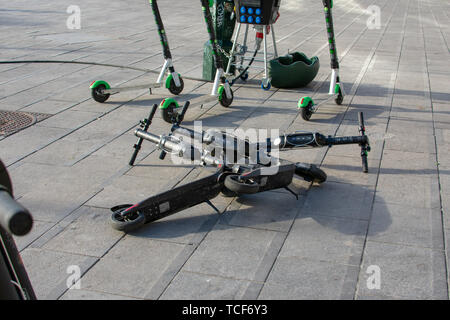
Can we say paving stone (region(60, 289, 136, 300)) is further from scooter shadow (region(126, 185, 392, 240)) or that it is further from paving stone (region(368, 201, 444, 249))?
paving stone (region(368, 201, 444, 249))

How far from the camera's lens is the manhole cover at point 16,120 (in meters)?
7.93

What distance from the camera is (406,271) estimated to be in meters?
4.49

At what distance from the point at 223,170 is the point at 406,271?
2041 mm

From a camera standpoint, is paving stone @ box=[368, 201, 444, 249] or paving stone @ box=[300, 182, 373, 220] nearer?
paving stone @ box=[368, 201, 444, 249]

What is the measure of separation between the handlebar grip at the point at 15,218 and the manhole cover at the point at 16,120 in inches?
271

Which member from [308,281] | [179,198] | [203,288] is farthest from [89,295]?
[308,281]

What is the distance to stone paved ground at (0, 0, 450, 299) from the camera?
4375 millimetres

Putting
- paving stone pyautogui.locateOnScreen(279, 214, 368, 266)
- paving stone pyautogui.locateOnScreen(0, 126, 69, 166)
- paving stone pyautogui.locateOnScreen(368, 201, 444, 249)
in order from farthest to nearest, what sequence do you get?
1. paving stone pyautogui.locateOnScreen(0, 126, 69, 166)
2. paving stone pyautogui.locateOnScreen(368, 201, 444, 249)
3. paving stone pyautogui.locateOnScreen(279, 214, 368, 266)

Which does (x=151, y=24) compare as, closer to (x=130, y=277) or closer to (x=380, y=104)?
(x=380, y=104)

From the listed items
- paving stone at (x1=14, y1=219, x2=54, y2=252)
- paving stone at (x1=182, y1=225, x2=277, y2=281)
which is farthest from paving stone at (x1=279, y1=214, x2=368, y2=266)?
paving stone at (x1=14, y1=219, x2=54, y2=252)

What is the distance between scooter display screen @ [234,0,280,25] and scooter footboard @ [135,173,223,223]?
174 inches

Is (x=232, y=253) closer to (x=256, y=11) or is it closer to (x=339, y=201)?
(x=339, y=201)
